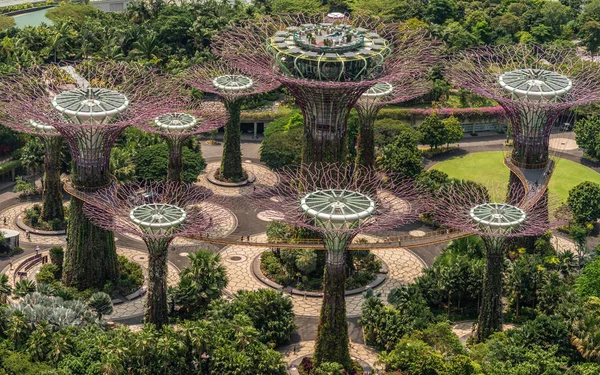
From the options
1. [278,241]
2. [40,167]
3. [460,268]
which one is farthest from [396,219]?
[40,167]

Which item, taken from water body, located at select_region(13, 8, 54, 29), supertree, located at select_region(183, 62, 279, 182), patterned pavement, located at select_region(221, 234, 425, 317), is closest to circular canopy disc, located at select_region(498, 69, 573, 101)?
patterned pavement, located at select_region(221, 234, 425, 317)

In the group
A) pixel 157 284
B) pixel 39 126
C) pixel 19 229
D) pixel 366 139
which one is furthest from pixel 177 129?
pixel 157 284

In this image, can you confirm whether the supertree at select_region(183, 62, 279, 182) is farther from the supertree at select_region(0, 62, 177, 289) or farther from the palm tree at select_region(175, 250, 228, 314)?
the palm tree at select_region(175, 250, 228, 314)

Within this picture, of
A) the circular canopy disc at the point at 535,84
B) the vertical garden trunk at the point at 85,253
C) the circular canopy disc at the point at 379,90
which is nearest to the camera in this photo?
the vertical garden trunk at the point at 85,253

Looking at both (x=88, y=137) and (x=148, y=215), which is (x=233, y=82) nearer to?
(x=88, y=137)

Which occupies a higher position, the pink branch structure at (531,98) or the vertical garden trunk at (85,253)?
the pink branch structure at (531,98)

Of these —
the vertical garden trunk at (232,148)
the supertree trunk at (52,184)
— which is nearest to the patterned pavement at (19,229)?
the supertree trunk at (52,184)

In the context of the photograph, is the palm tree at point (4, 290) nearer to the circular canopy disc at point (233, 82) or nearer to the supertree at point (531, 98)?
the circular canopy disc at point (233, 82)
